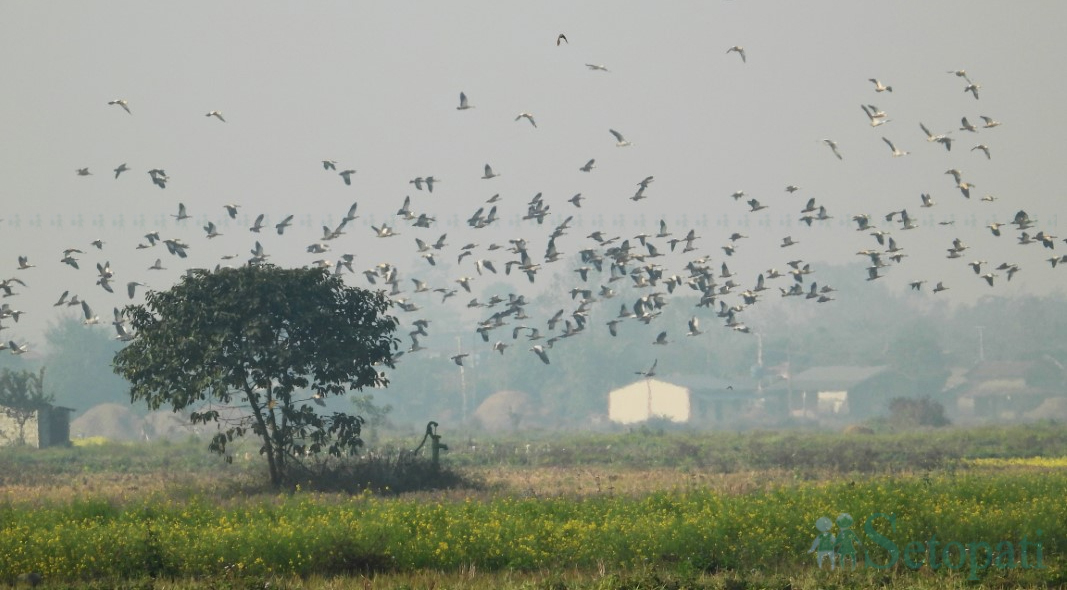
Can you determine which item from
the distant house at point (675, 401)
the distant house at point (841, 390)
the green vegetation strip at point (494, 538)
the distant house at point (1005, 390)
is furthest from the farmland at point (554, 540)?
the distant house at point (1005, 390)

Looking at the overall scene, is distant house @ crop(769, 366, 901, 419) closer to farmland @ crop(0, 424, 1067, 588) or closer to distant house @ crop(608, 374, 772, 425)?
distant house @ crop(608, 374, 772, 425)

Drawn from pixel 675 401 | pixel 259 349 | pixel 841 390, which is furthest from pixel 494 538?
pixel 841 390

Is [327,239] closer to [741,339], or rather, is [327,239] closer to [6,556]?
[6,556]

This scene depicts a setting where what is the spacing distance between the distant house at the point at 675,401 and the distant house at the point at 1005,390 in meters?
24.5

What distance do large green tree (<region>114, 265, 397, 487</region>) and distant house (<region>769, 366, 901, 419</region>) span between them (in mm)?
103721

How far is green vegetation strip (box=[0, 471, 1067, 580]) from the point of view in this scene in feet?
68.9

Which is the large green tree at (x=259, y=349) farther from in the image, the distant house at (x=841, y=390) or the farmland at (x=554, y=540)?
the distant house at (x=841, y=390)

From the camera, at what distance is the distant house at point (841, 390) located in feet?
447

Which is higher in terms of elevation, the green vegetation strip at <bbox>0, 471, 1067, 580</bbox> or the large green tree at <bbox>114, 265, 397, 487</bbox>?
the large green tree at <bbox>114, 265, 397, 487</bbox>

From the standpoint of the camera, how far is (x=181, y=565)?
21.0 meters
